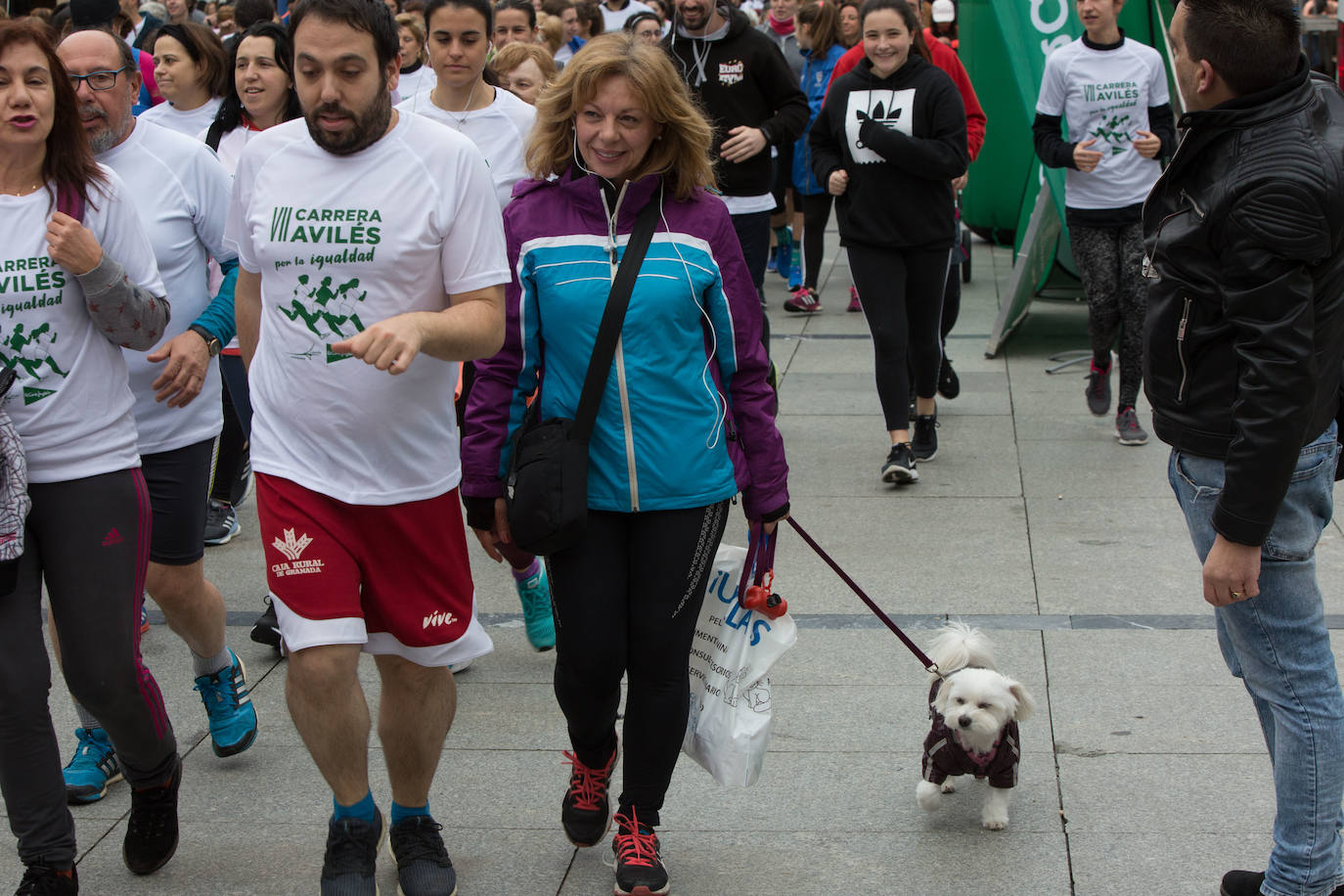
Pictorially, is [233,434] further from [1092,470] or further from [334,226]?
[1092,470]

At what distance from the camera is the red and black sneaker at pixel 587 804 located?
3.62 metres

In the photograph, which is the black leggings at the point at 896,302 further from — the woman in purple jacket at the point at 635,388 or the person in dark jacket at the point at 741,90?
the woman in purple jacket at the point at 635,388

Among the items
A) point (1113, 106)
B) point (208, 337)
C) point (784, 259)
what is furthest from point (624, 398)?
point (784, 259)

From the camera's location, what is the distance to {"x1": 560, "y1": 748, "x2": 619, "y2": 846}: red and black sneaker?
362cm

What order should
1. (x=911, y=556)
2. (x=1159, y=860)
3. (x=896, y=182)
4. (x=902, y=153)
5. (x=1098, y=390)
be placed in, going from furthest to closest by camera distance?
(x=1098, y=390), (x=896, y=182), (x=902, y=153), (x=911, y=556), (x=1159, y=860)

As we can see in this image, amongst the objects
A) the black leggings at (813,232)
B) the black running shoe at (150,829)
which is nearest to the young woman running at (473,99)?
the black running shoe at (150,829)

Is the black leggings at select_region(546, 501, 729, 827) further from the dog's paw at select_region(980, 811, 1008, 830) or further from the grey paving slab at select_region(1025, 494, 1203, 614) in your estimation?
the grey paving slab at select_region(1025, 494, 1203, 614)

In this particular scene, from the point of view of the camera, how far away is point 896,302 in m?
7.02

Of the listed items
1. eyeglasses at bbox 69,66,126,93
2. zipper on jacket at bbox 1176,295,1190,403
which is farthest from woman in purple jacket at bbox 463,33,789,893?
eyeglasses at bbox 69,66,126,93

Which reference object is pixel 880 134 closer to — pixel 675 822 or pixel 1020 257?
pixel 1020 257

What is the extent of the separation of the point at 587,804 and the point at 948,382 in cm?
503

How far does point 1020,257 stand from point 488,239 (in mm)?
6767

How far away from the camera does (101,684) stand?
3371 mm

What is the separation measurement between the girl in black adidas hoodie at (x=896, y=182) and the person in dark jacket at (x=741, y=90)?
0.28 metres
